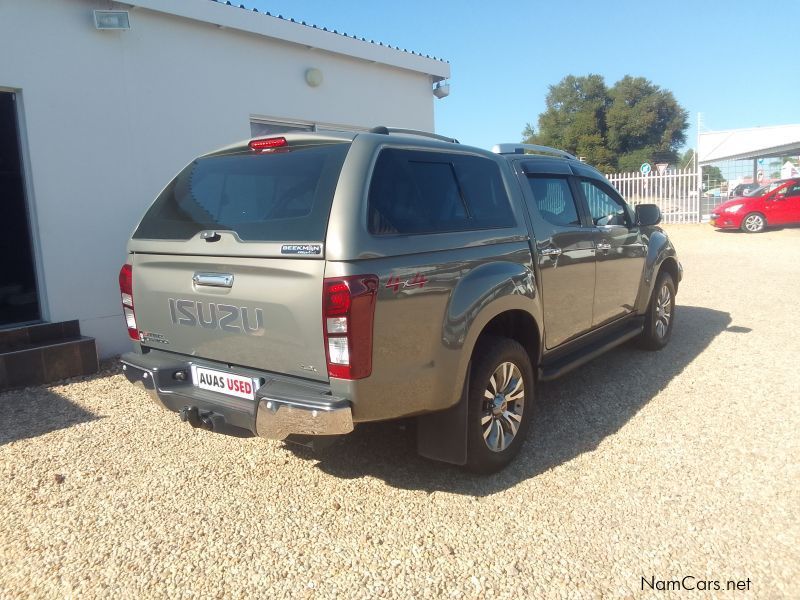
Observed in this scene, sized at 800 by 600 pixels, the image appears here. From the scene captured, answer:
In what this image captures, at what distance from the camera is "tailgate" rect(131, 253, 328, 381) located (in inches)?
111

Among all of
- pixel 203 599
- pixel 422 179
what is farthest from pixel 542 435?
pixel 203 599

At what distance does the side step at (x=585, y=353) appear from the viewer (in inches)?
164

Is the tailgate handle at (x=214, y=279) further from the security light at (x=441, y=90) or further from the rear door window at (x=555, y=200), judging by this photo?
the security light at (x=441, y=90)

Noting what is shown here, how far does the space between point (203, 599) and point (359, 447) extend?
5.30 ft

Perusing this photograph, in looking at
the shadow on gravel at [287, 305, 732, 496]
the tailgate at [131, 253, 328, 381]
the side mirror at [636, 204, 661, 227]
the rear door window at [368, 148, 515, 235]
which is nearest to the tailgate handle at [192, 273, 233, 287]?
the tailgate at [131, 253, 328, 381]

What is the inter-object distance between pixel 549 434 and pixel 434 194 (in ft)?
6.27

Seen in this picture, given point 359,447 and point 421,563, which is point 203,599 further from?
point 359,447

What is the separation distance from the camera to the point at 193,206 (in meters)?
3.53

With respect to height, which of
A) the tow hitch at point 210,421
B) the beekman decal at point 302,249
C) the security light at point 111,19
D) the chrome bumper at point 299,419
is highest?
the security light at point 111,19

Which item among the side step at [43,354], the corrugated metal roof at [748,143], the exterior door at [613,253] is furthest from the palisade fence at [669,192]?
the side step at [43,354]

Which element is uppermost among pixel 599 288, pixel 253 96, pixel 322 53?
pixel 322 53

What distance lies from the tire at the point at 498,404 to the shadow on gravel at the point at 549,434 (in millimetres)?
147

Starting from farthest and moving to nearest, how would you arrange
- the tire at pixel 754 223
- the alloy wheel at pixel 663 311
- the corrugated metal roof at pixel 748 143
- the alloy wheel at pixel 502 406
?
1. the corrugated metal roof at pixel 748 143
2. the tire at pixel 754 223
3. the alloy wheel at pixel 663 311
4. the alloy wheel at pixel 502 406

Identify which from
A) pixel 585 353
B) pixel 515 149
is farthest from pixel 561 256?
pixel 515 149
